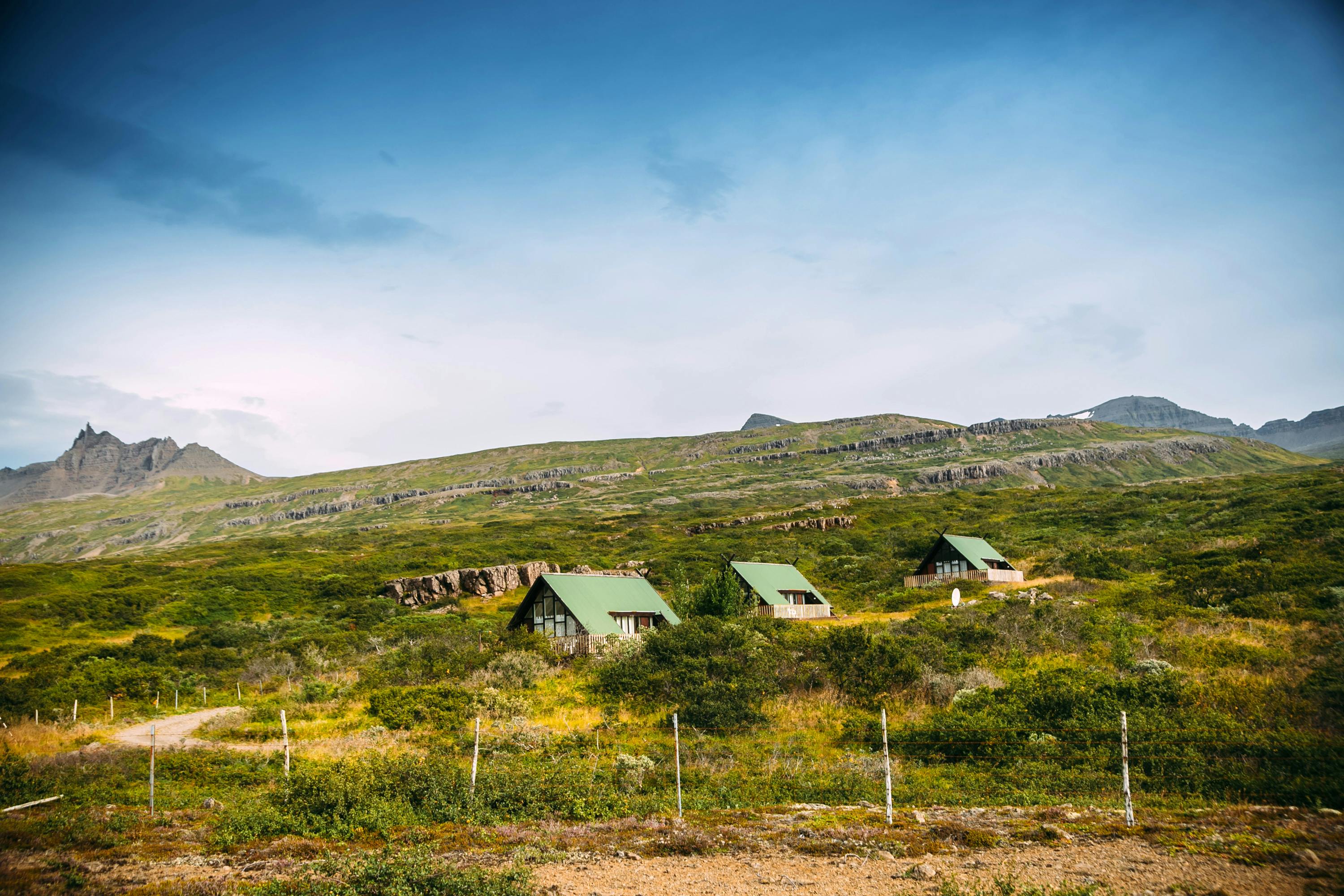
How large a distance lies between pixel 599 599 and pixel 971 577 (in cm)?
2713

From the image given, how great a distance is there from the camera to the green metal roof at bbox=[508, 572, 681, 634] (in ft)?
130

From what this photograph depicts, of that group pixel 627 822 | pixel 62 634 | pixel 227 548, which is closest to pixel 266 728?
pixel 627 822

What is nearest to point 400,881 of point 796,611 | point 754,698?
point 754,698

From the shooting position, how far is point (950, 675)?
2475 cm

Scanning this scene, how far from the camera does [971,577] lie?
52375 mm

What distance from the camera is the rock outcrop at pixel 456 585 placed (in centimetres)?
6406

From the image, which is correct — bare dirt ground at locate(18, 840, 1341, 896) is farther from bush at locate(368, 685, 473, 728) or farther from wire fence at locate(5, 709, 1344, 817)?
bush at locate(368, 685, 473, 728)

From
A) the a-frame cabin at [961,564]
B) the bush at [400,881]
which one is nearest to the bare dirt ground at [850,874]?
the bush at [400,881]

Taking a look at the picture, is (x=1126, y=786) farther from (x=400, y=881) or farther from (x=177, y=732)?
(x=177, y=732)

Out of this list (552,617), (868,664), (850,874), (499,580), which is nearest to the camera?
(850,874)

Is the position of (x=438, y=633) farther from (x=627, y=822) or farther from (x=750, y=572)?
(x=627, y=822)

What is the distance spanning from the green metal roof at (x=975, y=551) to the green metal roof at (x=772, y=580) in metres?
10.5

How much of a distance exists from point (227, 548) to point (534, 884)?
124m

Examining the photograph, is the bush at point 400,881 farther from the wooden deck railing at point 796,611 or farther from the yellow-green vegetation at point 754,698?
the wooden deck railing at point 796,611
